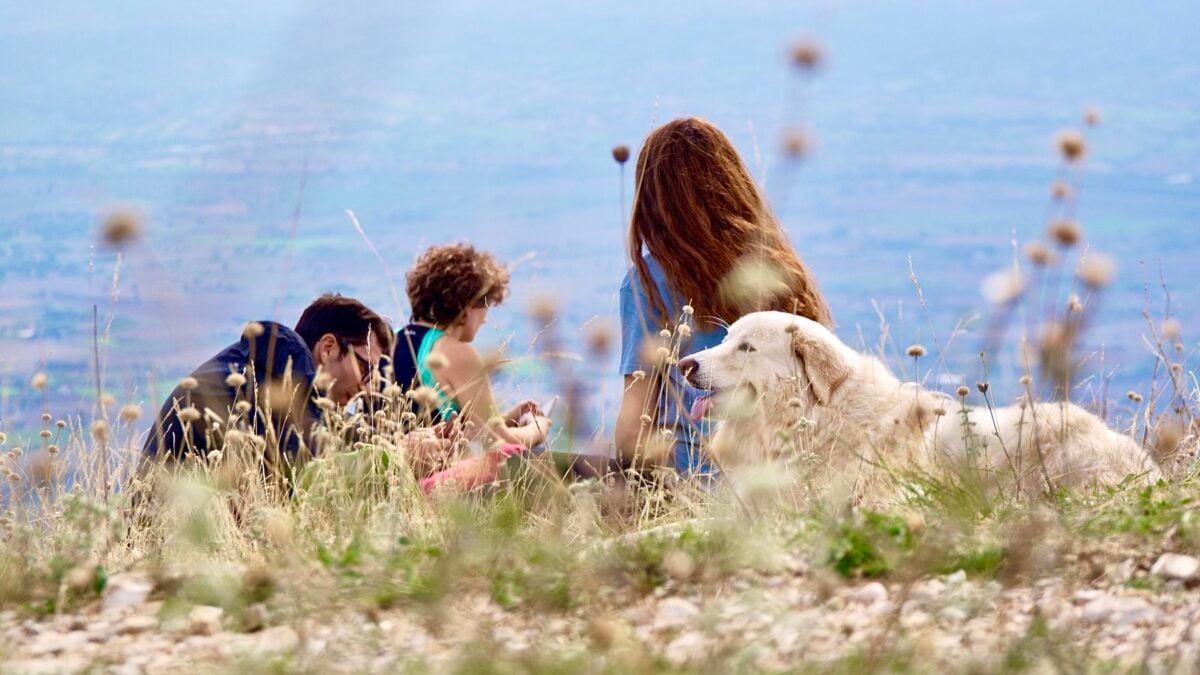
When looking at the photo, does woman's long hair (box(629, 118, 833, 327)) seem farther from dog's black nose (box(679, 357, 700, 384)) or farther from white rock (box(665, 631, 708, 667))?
white rock (box(665, 631, 708, 667))

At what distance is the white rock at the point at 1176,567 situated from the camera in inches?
123

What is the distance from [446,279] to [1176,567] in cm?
434

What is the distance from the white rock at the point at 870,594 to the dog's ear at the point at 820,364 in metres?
1.96

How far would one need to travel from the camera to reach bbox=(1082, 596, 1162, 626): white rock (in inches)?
115

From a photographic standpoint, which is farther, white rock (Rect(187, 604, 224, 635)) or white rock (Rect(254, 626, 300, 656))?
white rock (Rect(187, 604, 224, 635))

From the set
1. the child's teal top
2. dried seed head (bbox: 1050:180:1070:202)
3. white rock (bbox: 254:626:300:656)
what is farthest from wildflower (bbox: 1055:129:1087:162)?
the child's teal top

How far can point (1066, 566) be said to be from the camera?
10.5 ft

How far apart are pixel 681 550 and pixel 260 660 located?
1.02 metres

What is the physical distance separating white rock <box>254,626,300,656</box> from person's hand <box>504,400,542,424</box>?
2907 millimetres

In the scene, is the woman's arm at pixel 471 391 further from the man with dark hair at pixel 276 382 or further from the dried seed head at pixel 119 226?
the dried seed head at pixel 119 226

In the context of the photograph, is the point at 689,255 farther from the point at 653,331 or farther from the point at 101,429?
the point at 101,429

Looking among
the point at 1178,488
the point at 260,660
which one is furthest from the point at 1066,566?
the point at 260,660

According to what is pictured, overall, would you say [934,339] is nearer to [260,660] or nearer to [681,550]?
[681,550]

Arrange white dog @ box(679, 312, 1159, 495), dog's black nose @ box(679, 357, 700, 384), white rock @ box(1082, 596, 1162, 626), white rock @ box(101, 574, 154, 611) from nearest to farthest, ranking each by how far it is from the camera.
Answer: white rock @ box(1082, 596, 1162, 626) < white rock @ box(101, 574, 154, 611) < white dog @ box(679, 312, 1159, 495) < dog's black nose @ box(679, 357, 700, 384)
